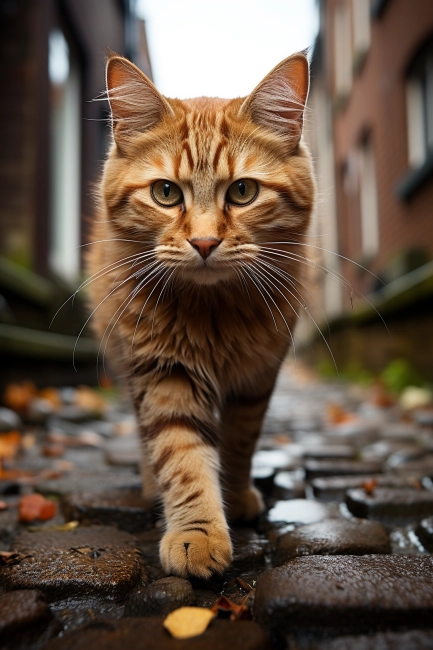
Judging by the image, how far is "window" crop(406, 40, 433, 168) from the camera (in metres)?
6.94

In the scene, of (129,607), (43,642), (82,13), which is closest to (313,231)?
(129,607)

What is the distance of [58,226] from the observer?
25.5 feet

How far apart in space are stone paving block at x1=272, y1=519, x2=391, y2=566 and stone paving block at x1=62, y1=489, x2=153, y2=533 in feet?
1.64

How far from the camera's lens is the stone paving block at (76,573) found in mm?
1425

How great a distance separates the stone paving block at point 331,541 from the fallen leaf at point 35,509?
795mm

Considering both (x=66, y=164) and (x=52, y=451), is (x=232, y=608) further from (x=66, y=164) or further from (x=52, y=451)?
(x=66, y=164)

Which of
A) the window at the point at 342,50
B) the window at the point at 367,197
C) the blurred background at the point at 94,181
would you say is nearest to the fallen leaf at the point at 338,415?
the blurred background at the point at 94,181

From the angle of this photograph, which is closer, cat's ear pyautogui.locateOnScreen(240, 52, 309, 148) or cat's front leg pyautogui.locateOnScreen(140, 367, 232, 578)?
cat's front leg pyautogui.locateOnScreen(140, 367, 232, 578)

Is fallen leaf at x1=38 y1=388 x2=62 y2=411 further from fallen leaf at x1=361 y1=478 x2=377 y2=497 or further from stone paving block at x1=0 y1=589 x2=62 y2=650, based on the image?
stone paving block at x1=0 y1=589 x2=62 y2=650

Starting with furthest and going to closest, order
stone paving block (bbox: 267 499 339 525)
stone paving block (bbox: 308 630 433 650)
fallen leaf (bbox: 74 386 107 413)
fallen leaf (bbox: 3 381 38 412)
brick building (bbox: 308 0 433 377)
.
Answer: brick building (bbox: 308 0 433 377)
fallen leaf (bbox: 74 386 107 413)
fallen leaf (bbox: 3 381 38 412)
stone paving block (bbox: 267 499 339 525)
stone paving block (bbox: 308 630 433 650)

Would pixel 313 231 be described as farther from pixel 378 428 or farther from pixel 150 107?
pixel 378 428

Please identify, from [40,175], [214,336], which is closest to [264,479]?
[214,336]

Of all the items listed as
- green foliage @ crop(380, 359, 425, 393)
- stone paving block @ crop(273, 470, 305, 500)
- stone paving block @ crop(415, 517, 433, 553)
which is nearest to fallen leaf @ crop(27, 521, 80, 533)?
stone paving block @ crop(273, 470, 305, 500)

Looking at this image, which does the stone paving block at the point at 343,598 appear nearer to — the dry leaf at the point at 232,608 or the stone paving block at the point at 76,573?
the dry leaf at the point at 232,608
